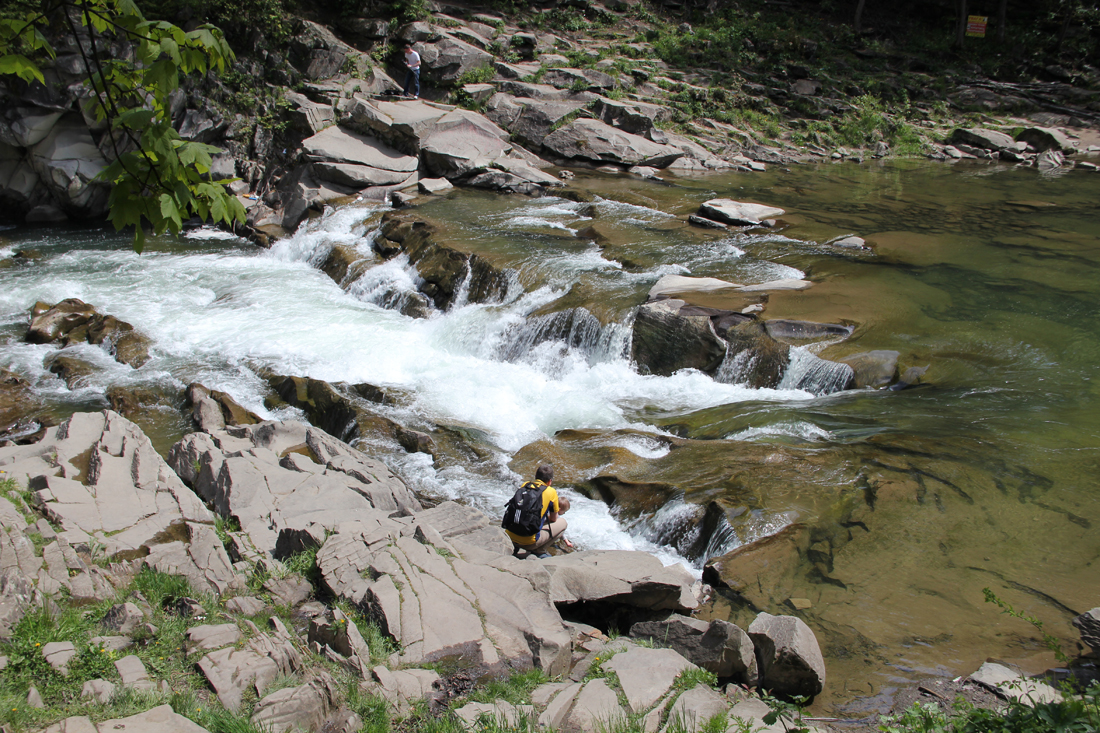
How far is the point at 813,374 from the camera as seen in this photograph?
9.97m

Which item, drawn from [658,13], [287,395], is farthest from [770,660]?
[658,13]

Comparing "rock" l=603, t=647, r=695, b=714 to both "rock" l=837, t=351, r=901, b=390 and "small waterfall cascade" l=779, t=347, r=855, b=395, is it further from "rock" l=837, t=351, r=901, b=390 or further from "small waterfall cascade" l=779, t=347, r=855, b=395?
"rock" l=837, t=351, r=901, b=390

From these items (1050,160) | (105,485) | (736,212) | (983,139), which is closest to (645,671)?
(105,485)

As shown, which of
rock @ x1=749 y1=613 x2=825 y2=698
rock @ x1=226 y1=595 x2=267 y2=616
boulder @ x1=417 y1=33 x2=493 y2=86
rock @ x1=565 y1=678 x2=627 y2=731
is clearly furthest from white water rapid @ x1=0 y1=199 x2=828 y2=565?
boulder @ x1=417 y1=33 x2=493 y2=86

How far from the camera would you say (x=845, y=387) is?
9.74 meters

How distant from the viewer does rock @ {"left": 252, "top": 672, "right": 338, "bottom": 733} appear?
3650 millimetres

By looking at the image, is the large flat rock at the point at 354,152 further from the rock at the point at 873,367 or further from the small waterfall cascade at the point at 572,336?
the rock at the point at 873,367

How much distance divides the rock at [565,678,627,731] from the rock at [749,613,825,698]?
1.22m

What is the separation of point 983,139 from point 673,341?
2302cm

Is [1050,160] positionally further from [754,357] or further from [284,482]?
[284,482]

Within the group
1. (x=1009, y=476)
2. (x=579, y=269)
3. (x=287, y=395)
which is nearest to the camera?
(x=1009, y=476)

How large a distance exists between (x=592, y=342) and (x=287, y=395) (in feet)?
15.6

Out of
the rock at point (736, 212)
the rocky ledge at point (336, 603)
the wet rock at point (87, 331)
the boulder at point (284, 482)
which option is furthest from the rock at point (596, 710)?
the rock at point (736, 212)

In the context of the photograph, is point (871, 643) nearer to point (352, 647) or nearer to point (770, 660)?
point (770, 660)
